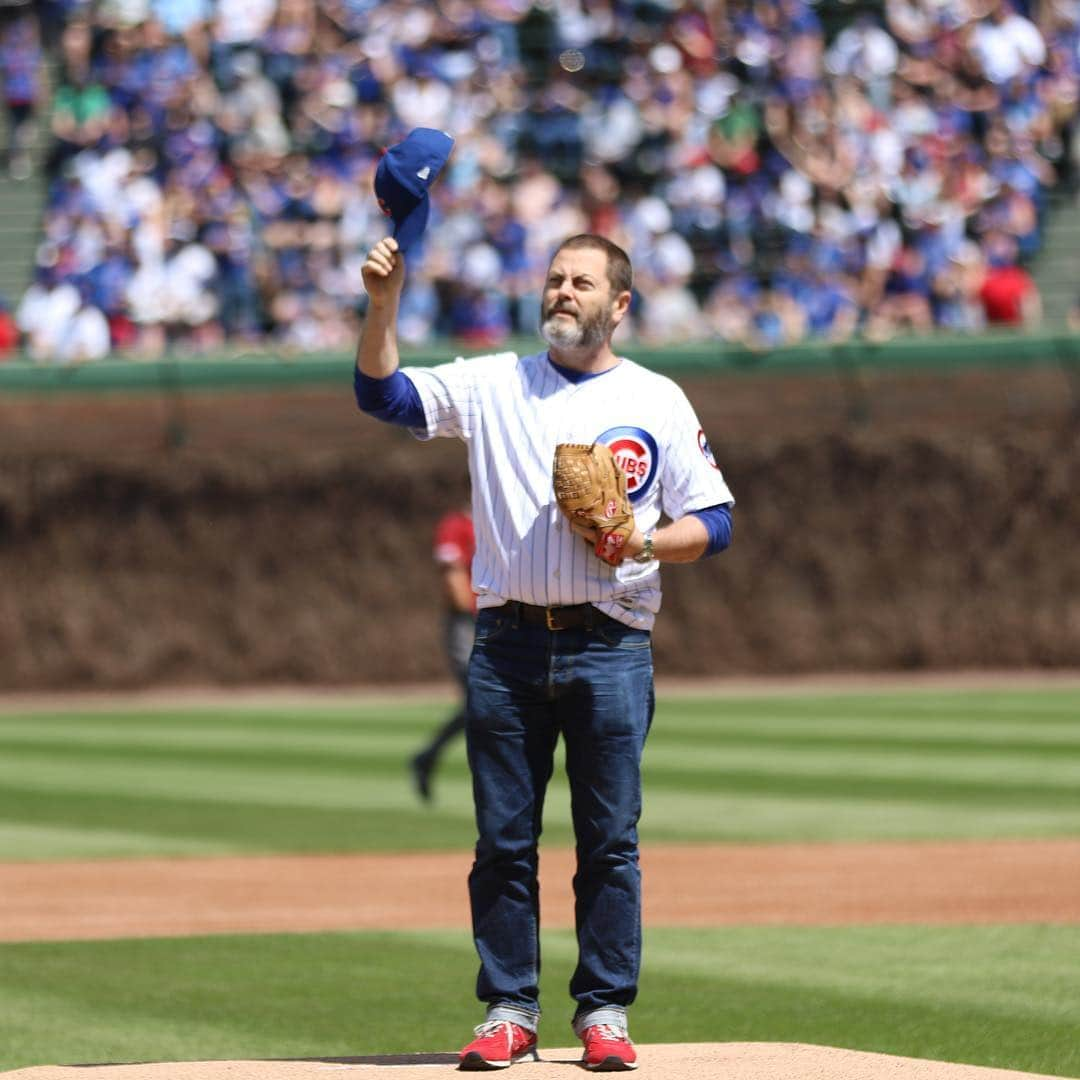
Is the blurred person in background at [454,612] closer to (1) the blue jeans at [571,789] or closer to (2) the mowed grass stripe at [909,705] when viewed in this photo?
(2) the mowed grass stripe at [909,705]

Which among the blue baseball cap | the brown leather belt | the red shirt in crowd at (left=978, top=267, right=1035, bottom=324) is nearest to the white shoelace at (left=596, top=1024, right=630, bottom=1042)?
the brown leather belt

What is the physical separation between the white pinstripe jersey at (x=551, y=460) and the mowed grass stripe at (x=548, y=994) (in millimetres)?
1680

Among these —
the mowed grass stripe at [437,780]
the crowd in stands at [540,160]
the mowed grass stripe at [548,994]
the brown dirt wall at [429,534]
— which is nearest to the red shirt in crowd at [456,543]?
the mowed grass stripe at [437,780]

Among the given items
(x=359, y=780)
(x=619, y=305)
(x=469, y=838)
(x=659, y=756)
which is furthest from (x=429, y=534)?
(x=619, y=305)

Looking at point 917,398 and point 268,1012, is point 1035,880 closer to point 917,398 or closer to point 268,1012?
point 268,1012

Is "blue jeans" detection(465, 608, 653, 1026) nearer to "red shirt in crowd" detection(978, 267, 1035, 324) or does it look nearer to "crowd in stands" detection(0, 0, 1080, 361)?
"crowd in stands" detection(0, 0, 1080, 361)

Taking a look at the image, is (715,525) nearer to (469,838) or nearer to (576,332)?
(576,332)

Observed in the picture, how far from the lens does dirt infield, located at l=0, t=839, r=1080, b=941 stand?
31.1 feet

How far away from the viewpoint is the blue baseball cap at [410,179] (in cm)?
579

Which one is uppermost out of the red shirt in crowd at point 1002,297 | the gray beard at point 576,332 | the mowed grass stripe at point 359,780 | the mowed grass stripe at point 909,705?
the red shirt in crowd at point 1002,297

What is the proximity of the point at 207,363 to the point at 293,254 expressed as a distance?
1.86m

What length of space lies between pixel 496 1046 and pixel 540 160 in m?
19.5

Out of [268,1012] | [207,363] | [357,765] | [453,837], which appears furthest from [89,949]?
[207,363]

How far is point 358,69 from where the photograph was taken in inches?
966
